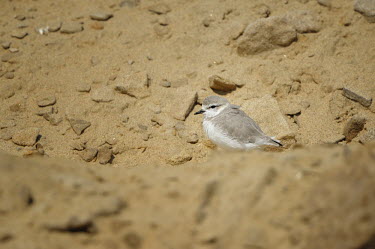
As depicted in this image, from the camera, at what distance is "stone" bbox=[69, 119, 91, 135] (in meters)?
7.07

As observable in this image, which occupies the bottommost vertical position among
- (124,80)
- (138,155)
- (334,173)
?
(138,155)

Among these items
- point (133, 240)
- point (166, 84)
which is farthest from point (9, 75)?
point (133, 240)

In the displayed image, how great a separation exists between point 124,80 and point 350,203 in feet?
18.2

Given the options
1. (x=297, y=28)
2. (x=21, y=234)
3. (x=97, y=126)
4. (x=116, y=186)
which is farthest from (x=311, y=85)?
(x=21, y=234)

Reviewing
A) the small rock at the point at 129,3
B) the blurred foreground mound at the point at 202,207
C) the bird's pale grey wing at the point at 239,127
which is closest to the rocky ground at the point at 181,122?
the blurred foreground mound at the point at 202,207

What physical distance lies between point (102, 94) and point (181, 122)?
5.29 feet

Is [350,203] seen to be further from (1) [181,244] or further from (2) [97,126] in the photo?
(2) [97,126]

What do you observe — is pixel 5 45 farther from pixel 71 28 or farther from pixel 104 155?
pixel 104 155

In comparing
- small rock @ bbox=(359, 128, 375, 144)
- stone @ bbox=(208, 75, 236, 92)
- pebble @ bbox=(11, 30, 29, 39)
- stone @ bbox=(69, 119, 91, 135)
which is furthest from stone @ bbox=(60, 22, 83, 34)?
small rock @ bbox=(359, 128, 375, 144)

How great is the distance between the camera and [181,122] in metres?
7.41

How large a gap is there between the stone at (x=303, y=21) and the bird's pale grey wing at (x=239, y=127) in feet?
9.71

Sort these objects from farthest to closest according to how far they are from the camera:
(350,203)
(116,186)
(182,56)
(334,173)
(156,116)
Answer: (182,56), (156,116), (116,186), (334,173), (350,203)

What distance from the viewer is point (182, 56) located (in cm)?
827

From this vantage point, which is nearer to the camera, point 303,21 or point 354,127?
point 354,127
